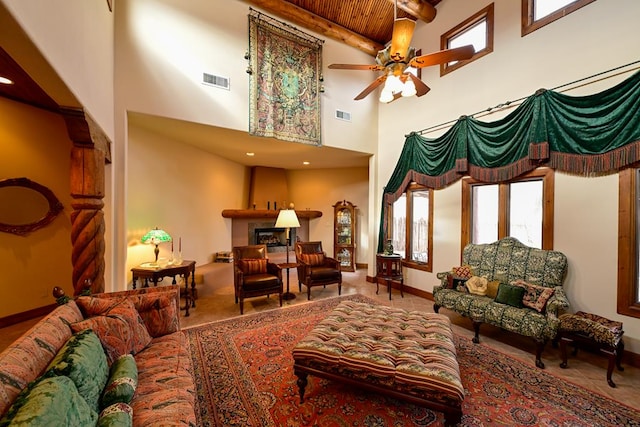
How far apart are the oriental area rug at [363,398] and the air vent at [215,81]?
3.50m

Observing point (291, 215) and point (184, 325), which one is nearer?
point (184, 325)

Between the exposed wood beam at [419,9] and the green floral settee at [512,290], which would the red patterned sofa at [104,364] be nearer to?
the green floral settee at [512,290]

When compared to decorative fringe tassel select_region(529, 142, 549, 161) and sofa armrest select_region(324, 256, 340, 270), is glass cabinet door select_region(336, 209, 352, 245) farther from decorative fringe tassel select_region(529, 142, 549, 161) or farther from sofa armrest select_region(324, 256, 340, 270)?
decorative fringe tassel select_region(529, 142, 549, 161)

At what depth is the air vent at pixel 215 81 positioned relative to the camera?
3.68 m

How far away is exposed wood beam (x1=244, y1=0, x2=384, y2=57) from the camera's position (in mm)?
4223

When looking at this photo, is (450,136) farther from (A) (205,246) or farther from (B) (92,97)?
(A) (205,246)

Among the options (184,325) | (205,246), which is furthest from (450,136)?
(205,246)

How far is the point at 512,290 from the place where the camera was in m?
2.81

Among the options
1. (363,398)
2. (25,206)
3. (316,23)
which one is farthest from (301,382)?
(316,23)

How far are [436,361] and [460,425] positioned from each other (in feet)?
1.51

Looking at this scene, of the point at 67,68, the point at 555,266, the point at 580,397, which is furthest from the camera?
the point at 555,266

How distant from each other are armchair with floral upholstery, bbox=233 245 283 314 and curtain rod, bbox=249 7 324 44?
3802 millimetres

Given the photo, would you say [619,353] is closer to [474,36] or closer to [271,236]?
[474,36]

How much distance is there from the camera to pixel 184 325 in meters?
3.24
